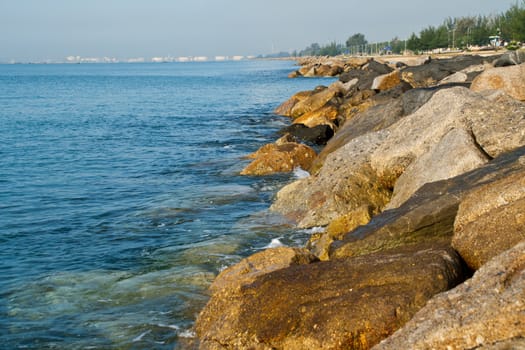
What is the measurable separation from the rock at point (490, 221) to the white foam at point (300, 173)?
382 inches

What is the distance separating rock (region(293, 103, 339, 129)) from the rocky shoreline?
1095 centimetres

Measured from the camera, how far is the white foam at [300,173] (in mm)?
16500

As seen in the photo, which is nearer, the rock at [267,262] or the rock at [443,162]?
the rock at [267,262]

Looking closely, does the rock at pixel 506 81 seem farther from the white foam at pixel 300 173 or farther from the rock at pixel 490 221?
the rock at pixel 490 221

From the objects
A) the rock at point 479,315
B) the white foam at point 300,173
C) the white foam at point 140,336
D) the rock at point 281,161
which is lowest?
the white foam at point 140,336

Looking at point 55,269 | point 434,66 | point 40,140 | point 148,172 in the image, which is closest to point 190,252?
point 55,269

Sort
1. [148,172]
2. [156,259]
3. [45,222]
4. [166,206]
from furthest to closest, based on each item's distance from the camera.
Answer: [148,172]
[166,206]
[45,222]
[156,259]

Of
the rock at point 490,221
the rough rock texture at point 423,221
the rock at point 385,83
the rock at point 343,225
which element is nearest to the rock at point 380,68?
the rock at point 385,83

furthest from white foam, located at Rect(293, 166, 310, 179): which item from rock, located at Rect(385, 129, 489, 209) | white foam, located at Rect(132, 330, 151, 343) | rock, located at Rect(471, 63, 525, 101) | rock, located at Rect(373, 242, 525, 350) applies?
rock, located at Rect(373, 242, 525, 350)

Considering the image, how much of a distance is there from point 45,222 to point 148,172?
6439 mm

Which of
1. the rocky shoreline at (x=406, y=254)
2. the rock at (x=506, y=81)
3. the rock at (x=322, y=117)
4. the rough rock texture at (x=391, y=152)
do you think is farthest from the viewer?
the rock at (x=322, y=117)

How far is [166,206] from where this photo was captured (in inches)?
567

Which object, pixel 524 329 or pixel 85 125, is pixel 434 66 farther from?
pixel 524 329

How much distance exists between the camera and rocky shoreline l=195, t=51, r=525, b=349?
4.66 m
